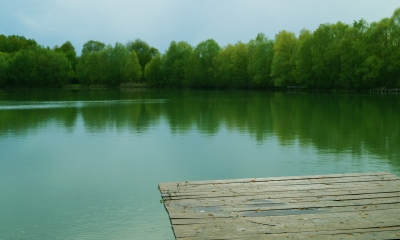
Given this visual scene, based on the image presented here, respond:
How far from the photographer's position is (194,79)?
87625 mm

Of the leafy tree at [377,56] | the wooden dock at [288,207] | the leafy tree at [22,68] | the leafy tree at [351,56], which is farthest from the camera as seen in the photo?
the leafy tree at [22,68]

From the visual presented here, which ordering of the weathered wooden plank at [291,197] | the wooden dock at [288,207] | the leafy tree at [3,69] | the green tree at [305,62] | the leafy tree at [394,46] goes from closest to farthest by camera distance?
the wooden dock at [288,207]
the weathered wooden plank at [291,197]
the leafy tree at [394,46]
the green tree at [305,62]
the leafy tree at [3,69]

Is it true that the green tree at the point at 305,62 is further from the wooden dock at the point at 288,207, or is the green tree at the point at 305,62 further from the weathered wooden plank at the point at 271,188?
the weathered wooden plank at the point at 271,188

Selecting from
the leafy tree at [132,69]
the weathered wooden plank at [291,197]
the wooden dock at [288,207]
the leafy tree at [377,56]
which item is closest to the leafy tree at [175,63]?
the leafy tree at [132,69]

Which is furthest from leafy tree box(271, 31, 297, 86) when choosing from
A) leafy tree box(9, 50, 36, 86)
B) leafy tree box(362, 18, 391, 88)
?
leafy tree box(9, 50, 36, 86)

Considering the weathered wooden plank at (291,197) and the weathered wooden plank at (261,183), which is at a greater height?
the weathered wooden plank at (261,183)

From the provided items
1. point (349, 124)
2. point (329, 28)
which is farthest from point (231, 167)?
point (329, 28)

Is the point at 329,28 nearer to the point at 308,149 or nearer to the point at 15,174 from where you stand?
the point at 308,149

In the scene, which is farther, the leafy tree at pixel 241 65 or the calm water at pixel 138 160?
the leafy tree at pixel 241 65

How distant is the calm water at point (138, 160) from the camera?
7512 mm

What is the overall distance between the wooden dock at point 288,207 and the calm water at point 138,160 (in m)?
0.68

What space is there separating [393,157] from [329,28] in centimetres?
5503

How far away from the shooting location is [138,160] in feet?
41.0

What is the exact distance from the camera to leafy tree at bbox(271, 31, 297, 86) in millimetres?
68812
